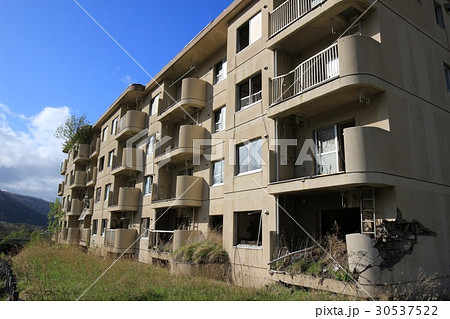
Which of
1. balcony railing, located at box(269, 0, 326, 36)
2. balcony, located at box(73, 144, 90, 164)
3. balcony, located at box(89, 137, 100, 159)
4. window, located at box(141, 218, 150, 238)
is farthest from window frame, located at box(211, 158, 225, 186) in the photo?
balcony, located at box(73, 144, 90, 164)

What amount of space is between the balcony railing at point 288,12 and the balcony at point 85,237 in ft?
90.6

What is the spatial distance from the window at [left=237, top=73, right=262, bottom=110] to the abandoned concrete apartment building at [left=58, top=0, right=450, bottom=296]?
0.23 ft

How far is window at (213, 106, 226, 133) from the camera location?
17906mm

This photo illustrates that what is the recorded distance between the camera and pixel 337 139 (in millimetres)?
11453

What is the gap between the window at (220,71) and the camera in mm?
18609

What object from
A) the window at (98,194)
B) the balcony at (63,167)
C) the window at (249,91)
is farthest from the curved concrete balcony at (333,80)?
the balcony at (63,167)

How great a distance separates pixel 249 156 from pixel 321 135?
338 cm

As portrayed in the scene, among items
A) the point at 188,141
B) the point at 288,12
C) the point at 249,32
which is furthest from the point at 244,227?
the point at 249,32

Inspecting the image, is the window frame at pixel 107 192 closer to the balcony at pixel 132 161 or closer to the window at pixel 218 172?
the balcony at pixel 132 161

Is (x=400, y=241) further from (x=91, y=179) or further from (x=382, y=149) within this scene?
(x=91, y=179)

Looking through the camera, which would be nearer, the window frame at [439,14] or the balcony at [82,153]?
the window frame at [439,14]

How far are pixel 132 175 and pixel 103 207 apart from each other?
5.32 m

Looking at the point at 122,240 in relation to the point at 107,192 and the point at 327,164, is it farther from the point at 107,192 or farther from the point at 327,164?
the point at 327,164

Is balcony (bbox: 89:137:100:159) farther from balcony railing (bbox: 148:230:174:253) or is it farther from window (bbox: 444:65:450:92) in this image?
window (bbox: 444:65:450:92)
